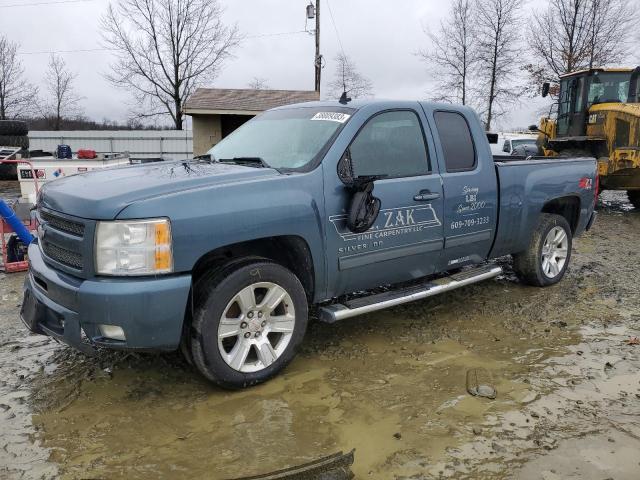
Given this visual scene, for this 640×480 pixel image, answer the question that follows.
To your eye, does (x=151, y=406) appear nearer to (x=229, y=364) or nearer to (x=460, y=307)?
(x=229, y=364)

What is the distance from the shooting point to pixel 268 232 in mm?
3348

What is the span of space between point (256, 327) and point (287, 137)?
1.55m

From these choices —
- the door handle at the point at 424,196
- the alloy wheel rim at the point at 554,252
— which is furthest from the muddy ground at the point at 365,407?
the door handle at the point at 424,196

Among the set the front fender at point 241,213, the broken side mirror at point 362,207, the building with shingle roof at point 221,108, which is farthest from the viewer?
the building with shingle roof at point 221,108

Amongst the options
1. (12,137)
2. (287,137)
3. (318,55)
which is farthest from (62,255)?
(318,55)

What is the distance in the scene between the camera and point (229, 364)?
10.7ft

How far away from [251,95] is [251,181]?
16.4 meters

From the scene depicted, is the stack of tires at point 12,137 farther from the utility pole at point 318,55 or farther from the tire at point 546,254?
the tire at point 546,254

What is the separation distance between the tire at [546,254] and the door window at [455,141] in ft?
4.49

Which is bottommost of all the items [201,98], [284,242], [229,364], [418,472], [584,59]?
[418,472]

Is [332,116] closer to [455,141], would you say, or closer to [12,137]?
[455,141]

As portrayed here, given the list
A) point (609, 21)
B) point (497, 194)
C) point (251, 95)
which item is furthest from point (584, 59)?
point (497, 194)

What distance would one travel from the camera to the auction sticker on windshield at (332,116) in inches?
156

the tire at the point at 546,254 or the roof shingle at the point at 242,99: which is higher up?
the roof shingle at the point at 242,99
